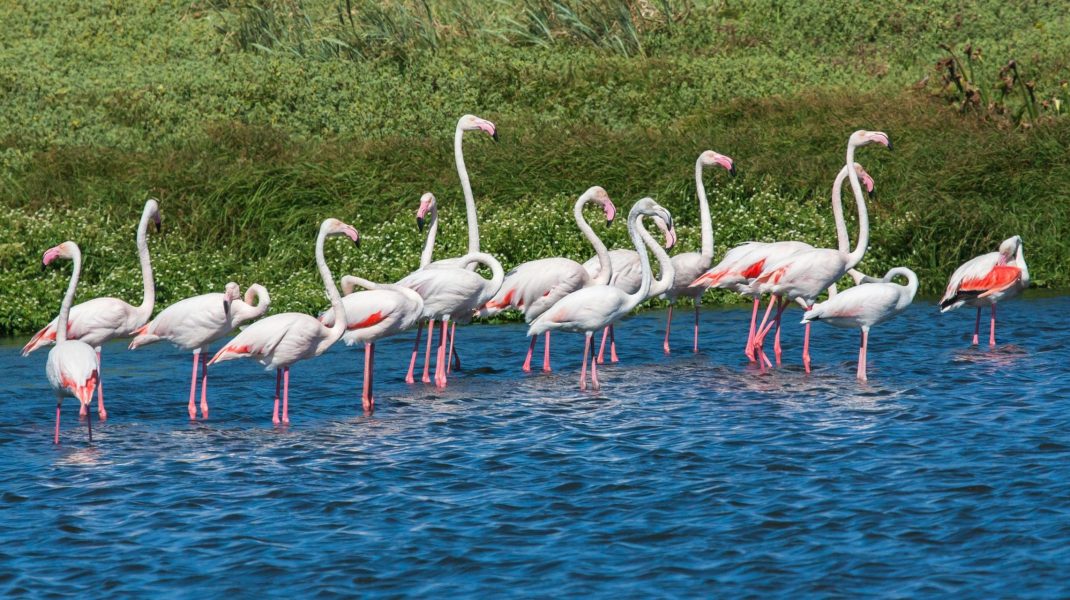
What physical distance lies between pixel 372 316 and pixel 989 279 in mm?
5383

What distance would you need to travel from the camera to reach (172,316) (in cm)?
1046

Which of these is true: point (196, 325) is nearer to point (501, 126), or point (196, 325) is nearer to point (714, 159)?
point (714, 159)

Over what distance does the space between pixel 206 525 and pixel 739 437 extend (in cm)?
355

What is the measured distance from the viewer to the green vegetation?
1498cm

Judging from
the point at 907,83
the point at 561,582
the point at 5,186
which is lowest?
the point at 561,582

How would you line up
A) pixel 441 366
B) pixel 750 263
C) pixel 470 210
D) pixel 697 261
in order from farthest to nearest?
1. pixel 697 261
2. pixel 470 210
3. pixel 750 263
4. pixel 441 366

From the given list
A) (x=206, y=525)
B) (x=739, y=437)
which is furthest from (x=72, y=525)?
(x=739, y=437)

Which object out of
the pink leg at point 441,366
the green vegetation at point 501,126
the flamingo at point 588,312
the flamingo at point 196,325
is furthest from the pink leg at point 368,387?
the green vegetation at point 501,126

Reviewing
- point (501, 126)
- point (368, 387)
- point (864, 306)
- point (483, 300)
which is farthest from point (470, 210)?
point (501, 126)

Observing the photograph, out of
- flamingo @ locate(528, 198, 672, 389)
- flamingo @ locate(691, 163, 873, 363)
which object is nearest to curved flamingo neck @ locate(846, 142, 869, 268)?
flamingo @ locate(691, 163, 873, 363)

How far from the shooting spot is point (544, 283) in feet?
39.6

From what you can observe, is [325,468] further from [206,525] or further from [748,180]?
[748,180]

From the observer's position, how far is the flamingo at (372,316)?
1066cm

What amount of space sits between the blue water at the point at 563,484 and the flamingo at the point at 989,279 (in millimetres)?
541
